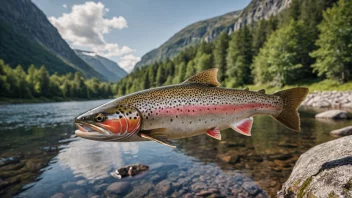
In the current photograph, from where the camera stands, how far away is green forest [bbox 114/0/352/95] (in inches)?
1511

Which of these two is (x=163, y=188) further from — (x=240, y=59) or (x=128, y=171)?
(x=240, y=59)

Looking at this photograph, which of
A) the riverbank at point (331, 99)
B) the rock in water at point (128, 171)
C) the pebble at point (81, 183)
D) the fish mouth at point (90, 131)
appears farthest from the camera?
the riverbank at point (331, 99)

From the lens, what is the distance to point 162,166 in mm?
9820

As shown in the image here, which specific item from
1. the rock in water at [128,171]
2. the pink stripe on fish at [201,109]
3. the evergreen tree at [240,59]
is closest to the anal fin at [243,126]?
the pink stripe on fish at [201,109]

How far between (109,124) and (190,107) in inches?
42.0

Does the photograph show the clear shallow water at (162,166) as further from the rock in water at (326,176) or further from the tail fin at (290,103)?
the tail fin at (290,103)

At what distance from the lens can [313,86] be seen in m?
42.7

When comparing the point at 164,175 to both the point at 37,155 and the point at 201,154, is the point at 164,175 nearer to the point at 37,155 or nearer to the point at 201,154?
the point at 201,154

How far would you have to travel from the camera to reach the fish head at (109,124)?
2.47 metres

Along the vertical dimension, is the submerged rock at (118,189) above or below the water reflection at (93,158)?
below

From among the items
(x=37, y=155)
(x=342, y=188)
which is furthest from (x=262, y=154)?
(x=37, y=155)


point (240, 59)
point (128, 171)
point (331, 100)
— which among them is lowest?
point (128, 171)

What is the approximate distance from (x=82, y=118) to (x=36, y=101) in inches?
4057

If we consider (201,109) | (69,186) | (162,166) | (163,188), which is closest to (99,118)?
(201,109)
